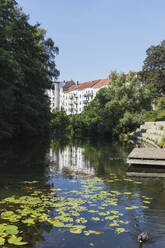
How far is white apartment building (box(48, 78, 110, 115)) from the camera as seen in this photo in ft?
354

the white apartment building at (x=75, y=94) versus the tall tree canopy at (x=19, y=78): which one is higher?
the white apartment building at (x=75, y=94)

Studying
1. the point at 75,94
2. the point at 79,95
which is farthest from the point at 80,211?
the point at 75,94

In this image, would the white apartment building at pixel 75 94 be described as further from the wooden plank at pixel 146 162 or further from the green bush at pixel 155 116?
the wooden plank at pixel 146 162

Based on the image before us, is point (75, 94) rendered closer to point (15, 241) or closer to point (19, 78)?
point (19, 78)

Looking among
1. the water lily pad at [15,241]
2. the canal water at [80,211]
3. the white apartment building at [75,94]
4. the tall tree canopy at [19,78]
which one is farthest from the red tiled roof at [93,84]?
the water lily pad at [15,241]

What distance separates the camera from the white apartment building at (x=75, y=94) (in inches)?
4250

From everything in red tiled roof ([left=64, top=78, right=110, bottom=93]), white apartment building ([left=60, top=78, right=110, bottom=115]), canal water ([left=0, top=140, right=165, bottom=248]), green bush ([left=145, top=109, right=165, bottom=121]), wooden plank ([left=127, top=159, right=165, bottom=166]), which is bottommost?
canal water ([left=0, top=140, right=165, bottom=248])

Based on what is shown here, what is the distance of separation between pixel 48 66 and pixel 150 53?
37.7 meters

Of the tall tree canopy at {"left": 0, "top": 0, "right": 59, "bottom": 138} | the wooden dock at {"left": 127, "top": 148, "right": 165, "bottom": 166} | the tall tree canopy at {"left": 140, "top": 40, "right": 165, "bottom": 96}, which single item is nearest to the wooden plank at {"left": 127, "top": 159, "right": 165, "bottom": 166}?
the wooden dock at {"left": 127, "top": 148, "right": 165, "bottom": 166}

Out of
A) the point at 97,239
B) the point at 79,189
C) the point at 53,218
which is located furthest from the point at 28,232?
the point at 79,189

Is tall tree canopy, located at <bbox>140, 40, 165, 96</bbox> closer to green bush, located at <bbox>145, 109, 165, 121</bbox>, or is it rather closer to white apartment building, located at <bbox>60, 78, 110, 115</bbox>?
green bush, located at <bbox>145, 109, 165, 121</bbox>

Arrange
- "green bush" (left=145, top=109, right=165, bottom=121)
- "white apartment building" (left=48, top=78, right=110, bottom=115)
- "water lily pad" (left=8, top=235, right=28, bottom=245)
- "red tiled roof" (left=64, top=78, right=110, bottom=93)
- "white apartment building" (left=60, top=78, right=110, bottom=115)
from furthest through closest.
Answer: "white apartment building" (left=60, top=78, right=110, bottom=115) < "white apartment building" (left=48, top=78, right=110, bottom=115) < "red tiled roof" (left=64, top=78, right=110, bottom=93) < "green bush" (left=145, top=109, right=165, bottom=121) < "water lily pad" (left=8, top=235, right=28, bottom=245)

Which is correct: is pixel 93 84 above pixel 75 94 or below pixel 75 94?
above

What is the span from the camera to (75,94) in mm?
121312
